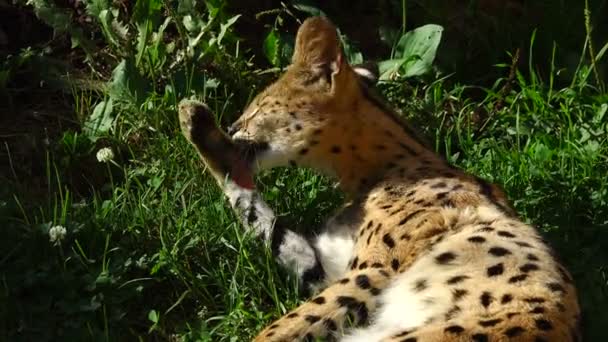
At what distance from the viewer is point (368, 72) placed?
5.60 m

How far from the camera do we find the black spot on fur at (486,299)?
13.6 feet

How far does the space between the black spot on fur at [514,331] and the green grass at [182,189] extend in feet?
2.40

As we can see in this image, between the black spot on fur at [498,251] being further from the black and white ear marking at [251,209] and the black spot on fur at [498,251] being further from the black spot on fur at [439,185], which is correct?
the black and white ear marking at [251,209]

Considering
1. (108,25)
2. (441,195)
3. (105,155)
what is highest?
(108,25)

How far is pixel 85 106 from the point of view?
20.1 feet

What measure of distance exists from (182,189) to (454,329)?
179cm

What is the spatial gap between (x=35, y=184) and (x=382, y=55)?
2.00 metres

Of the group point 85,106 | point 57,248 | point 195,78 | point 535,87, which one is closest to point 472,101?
point 535,87

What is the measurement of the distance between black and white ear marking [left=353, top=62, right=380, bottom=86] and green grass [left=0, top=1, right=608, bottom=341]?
502mm

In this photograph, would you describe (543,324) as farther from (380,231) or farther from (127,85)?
(127,85)

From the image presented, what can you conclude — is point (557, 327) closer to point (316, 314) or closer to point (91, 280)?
point (316, 314)

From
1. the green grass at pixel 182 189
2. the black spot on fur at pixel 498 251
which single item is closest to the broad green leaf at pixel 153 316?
the green grass at pixel 182 189

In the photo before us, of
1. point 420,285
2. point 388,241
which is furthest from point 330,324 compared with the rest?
point 388,241

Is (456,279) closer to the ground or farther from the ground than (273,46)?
closer to the ground
